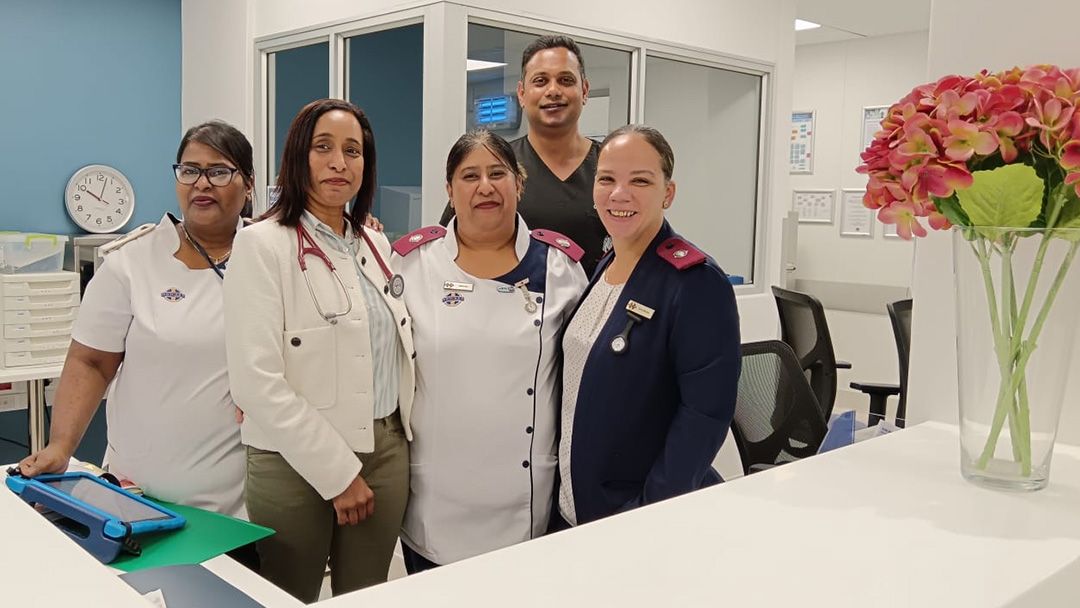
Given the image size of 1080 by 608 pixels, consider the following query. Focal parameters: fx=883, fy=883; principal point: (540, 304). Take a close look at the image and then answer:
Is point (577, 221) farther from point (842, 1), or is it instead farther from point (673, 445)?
point (842, 1)

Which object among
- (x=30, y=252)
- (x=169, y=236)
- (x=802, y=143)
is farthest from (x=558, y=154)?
(x=802, y=143)

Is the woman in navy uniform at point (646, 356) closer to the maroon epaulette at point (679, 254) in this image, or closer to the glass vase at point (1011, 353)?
the maroon epaulette at point (679, 254)

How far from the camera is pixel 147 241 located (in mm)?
2029

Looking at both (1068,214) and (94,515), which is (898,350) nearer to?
(1068,214)

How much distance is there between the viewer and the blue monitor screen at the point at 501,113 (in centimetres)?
370

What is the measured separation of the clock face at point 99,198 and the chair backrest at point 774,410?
350 centimetres

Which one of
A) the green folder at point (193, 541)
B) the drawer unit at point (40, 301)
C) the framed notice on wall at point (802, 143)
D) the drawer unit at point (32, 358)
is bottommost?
the drawer unit at point (32, 358)

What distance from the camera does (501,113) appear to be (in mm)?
3711

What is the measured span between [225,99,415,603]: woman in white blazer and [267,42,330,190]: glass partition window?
2.58 meters

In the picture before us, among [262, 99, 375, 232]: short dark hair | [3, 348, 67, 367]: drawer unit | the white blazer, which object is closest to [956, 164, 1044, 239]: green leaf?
the white blazer

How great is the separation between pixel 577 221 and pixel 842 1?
371 cm

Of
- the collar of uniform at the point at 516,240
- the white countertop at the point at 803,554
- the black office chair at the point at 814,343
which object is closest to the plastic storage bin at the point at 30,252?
the collar of uniform at the point at 516,240

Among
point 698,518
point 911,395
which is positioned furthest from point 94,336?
point 911,395

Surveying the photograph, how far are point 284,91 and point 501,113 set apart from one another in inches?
55.6
